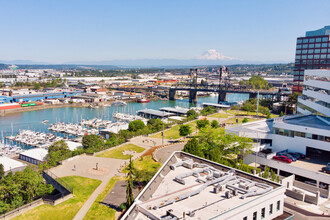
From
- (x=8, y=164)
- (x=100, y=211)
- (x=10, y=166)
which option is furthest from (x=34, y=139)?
(x=100, y=211)

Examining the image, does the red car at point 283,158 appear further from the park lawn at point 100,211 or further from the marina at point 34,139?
the marina at point 34,139

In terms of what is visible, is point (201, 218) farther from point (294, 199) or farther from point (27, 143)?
point (27, 143)

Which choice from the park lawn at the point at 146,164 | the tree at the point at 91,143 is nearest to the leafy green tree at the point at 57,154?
the tree at the point at 91,143

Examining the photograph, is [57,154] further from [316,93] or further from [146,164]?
[316,93]

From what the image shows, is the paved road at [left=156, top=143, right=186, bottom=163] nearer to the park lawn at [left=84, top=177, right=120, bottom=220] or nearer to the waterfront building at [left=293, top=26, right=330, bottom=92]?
the park lawn at [left=84, top=177, right=120, bottom=220]

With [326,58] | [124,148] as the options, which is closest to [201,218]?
[124,148]
